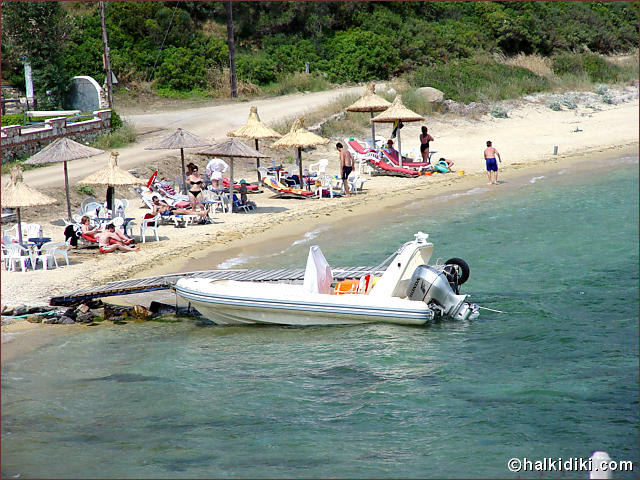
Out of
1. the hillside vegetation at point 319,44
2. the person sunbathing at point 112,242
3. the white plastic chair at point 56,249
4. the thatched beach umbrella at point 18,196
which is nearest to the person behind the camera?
the thatched beach umbrella at point 18,196

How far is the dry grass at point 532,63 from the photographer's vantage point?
40438 mm

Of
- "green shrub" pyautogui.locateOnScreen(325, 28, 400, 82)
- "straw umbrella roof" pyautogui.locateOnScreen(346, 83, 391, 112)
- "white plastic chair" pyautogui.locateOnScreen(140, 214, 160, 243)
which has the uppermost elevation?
"green shrub" pyautogui.locateOnScreen(325, 28, 400, 82)

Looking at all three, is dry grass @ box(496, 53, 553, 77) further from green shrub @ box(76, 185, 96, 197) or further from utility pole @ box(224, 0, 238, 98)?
green shrub @ box(76, 185, 96, 197)

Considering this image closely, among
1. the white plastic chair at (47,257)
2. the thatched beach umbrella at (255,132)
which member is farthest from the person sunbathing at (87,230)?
the thatched beach umbrella at (255,132)

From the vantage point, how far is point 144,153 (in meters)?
25.8

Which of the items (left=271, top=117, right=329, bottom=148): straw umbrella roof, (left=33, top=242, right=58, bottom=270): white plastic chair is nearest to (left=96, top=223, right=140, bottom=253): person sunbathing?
(left=33, top=242, right=58, bottom=270): white plastic chair

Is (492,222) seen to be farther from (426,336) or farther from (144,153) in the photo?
(144,153)

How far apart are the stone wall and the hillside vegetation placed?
18.6ft

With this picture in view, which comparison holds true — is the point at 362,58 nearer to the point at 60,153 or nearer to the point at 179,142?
the point at 179,142

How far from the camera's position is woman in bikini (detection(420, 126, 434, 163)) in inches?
991

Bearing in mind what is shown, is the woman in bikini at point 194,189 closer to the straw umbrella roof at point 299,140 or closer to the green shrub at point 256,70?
the straw umbrella roof at point 299,140

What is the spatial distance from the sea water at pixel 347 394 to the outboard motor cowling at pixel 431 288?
40cm

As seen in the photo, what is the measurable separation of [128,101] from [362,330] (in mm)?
26838

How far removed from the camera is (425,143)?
25484 mm
